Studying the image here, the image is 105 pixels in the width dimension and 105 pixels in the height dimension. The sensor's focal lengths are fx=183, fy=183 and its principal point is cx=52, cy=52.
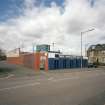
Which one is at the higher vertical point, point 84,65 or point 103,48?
point 103,48

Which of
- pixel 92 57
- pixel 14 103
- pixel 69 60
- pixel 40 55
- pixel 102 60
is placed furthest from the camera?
pixel 92 57

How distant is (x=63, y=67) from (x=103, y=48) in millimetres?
53727

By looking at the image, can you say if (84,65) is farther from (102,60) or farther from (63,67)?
(102,60)

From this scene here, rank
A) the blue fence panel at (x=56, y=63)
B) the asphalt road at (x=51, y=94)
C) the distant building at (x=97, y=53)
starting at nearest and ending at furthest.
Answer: the asphalt road at (x=51, y=94) → the blue fence panel at (x=56, y=63) → the distant building at (x=97, y=53)

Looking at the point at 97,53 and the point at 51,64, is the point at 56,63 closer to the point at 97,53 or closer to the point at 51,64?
the point at 51,64

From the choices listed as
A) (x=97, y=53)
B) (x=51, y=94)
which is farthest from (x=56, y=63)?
(x=97, y=53)

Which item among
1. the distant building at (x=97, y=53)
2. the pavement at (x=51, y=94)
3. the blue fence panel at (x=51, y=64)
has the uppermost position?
the distant building at (x=97, y=53)

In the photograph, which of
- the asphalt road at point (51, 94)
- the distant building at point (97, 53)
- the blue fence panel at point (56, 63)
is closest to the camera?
the asphalt road at point (51, 94)

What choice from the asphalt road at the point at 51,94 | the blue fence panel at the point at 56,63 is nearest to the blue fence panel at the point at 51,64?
the blue fence panel at the point at 56,63

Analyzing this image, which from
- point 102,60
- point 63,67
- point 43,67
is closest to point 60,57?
point 63,67

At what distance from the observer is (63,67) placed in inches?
1786

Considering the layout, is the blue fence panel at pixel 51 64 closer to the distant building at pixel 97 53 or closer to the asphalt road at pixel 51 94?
the asphalt road at pixel 51 94

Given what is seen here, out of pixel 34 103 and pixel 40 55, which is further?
pixel 40 55

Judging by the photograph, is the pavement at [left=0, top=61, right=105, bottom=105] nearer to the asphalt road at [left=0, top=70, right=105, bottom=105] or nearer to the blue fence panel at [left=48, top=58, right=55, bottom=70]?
the asphalt road at [left=0, top=70, right=105, bottom=105]
